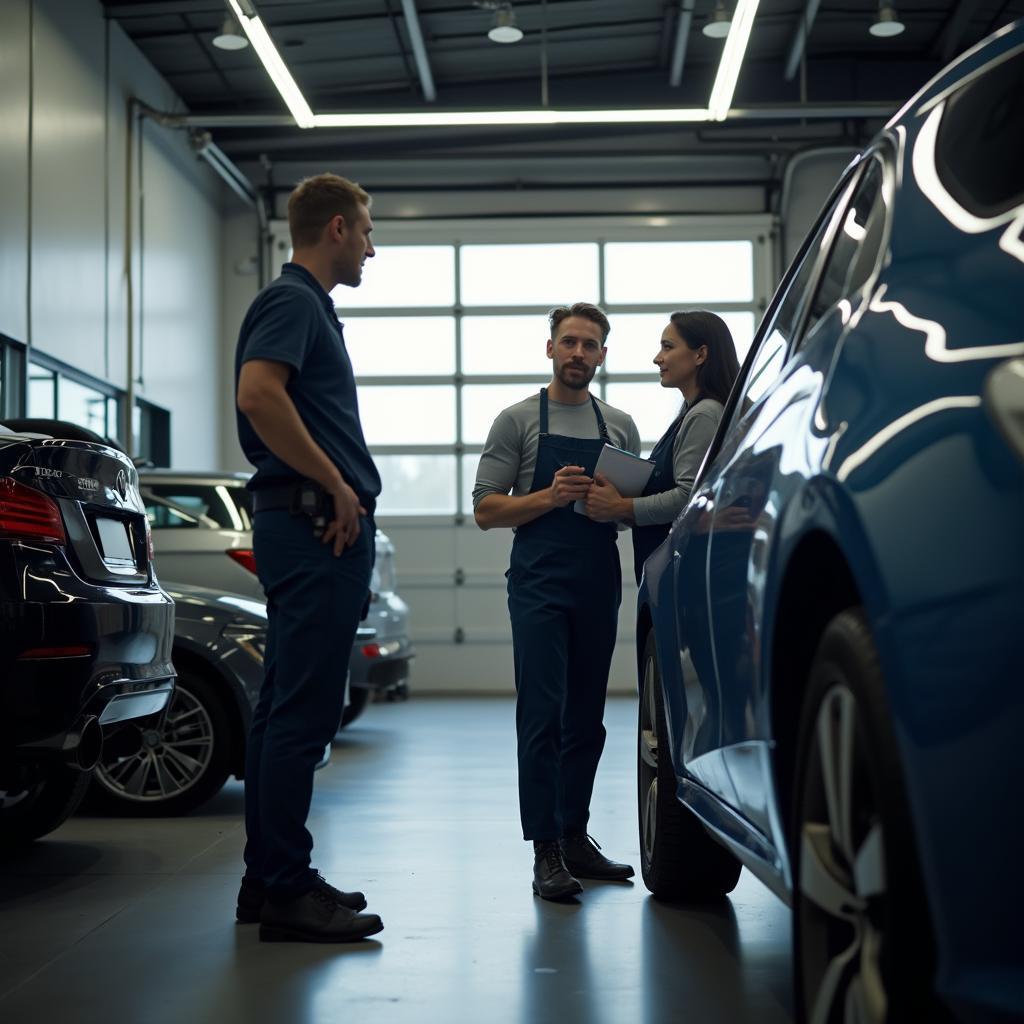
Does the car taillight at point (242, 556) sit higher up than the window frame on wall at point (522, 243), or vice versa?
the window frame on wall at point (522, 243)

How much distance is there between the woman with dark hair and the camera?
4285mm

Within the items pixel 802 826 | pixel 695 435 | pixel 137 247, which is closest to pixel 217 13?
pixel 137 247

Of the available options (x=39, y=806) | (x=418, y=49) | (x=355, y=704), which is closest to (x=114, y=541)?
(x=39, y=806)

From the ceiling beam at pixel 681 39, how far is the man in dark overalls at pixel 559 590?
27.8ft

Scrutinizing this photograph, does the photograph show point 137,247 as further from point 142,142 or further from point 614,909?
point 614,909

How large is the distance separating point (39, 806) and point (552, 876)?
6.51 feet

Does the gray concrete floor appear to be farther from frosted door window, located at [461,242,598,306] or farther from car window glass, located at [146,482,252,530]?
frosted door window, located at [461,242,598,306]

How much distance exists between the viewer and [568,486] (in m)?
4.25

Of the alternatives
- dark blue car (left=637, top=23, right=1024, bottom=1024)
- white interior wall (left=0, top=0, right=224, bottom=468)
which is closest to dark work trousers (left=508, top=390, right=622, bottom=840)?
dark blue car (left=637, top=23, right=1024, bottom=1024)

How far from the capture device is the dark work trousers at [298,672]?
3.54 metres

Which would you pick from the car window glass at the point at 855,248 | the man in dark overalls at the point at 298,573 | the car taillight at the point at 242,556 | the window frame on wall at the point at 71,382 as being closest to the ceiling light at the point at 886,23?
the window frame on wall at the point at 71,382

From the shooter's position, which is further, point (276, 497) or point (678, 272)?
point (678, 272)

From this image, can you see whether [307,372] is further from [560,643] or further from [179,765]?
[179,765]

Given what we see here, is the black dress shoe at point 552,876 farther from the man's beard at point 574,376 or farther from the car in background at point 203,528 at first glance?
the car in background at point 203,528
